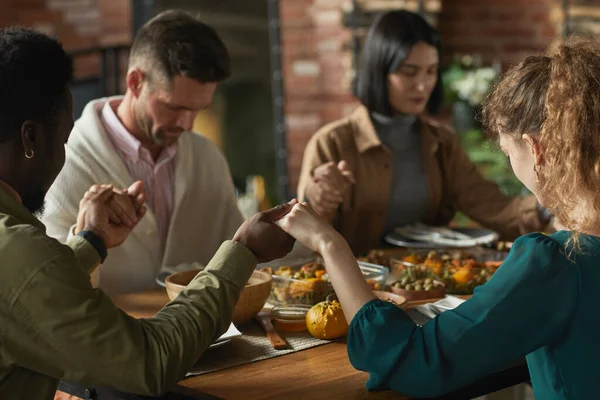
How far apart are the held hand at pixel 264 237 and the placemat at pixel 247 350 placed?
20 cm

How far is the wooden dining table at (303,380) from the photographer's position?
1458 mm

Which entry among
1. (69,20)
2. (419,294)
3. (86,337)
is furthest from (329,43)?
(86,337)

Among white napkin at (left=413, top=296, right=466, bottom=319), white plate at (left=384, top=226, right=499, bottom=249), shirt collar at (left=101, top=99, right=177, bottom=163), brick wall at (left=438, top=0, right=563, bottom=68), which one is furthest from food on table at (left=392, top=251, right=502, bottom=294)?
brick wall at (left=438, top=0, right=563, bottom=68)

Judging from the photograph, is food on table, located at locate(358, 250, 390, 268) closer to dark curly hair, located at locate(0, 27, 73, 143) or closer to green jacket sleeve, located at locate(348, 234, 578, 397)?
green jacket sleeve, located at locate(348, 234, 578, 397)

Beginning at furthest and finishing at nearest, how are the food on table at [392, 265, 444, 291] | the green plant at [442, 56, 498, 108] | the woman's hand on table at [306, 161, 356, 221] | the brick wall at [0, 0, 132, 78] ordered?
1. the brick wall at [0, 0, 132, 78]
2. the green plant at [442, 56, 498, 108]
3. the woman's hand on table at [306, 161, 356, 221]
4. the food on table at [392, 265, 444, 291]

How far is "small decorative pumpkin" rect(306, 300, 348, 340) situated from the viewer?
1.73 metres

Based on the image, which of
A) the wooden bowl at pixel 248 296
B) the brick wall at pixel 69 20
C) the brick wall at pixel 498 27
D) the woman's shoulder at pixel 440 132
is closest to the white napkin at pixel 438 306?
the wooden bowl at pixel 248 296

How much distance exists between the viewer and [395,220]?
10.7 ft

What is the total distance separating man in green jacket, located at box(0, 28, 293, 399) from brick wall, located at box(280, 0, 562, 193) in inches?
144

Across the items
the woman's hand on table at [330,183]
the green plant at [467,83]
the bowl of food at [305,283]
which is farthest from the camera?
the green plant at [467,83]

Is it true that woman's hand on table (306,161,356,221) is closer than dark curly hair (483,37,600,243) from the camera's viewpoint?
No

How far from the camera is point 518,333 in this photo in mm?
1366

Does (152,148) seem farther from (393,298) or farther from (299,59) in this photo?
(299,59)

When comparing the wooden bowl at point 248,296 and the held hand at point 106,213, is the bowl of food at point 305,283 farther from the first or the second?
the held hand at point 106,213
